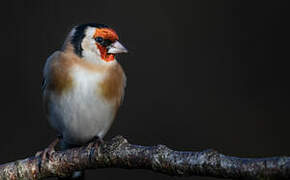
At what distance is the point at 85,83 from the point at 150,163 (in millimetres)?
565

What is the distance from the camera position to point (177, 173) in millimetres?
1444

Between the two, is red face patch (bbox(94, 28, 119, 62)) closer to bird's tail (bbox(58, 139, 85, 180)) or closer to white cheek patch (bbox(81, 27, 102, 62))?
white cheek patch (bbox(81, 27, 102, 62))

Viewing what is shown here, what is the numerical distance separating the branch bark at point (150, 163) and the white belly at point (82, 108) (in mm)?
237

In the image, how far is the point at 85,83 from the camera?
1941mm

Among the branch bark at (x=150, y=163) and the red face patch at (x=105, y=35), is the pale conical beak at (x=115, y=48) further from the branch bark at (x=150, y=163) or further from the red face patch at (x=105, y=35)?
the branch bark at (x=150, y=163)

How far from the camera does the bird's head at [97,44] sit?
2.02m

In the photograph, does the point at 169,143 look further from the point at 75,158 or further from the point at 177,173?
the point at 177,173

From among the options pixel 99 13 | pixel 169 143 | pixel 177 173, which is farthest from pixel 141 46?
pixel 177 173

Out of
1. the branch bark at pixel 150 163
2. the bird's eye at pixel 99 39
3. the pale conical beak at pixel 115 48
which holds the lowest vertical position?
the branch bark at pixel 150 163

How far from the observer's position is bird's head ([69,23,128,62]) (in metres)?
2.02

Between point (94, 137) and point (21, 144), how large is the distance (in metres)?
1.04

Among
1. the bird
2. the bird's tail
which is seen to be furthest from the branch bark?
the bird

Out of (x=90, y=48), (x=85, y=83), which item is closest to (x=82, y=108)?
(x=85, y=83)

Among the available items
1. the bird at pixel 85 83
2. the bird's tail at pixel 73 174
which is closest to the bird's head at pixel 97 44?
the bird at pixel 85 83
